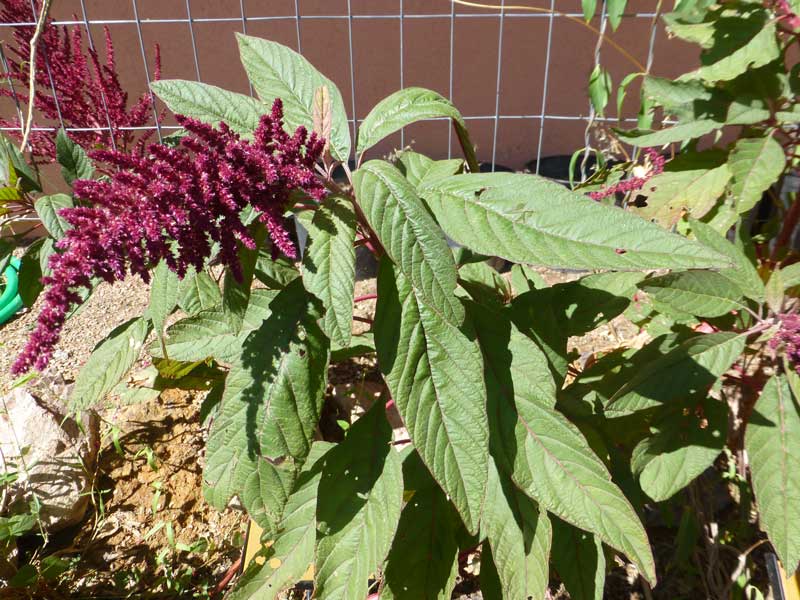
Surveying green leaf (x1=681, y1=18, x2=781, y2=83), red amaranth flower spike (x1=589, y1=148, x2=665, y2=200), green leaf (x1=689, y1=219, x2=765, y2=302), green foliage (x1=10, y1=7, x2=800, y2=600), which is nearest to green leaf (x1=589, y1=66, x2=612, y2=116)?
red amaranth flower spike (x1=589, y1=148, x2=665, y2=200)

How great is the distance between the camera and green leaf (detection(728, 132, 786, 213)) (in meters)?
1.25

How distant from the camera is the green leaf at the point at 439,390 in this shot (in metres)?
0.82

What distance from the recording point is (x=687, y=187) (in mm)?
1395

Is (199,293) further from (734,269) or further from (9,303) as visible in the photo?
(9,303)

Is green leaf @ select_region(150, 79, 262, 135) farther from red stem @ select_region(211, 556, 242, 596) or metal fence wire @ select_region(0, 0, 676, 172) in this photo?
metal fence wire @ select_region(0, 0, 676, 172)

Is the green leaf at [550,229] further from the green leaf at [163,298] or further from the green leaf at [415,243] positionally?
the green leaf at [163,298]

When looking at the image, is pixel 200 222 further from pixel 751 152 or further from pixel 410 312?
pixel 751 152

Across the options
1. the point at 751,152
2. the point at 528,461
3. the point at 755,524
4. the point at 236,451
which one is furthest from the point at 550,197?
the point at 755,524

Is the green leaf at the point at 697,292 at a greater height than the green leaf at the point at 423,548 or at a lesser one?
greater

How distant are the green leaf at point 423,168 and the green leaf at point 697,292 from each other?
420 millimetres

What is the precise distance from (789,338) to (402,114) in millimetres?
794

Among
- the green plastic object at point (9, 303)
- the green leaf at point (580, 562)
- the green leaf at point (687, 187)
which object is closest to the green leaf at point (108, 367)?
the green leaf at point (580, 562)

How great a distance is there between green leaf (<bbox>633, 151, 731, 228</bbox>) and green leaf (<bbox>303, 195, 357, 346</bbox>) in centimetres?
87

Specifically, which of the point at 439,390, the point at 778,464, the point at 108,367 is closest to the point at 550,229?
the point at 439,390
